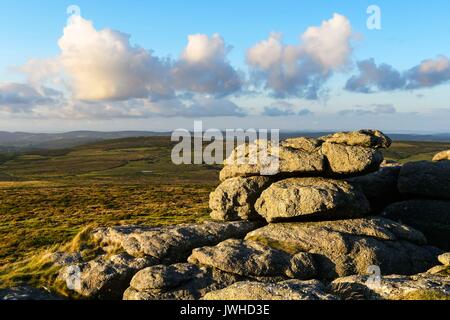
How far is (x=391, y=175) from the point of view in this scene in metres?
35.3

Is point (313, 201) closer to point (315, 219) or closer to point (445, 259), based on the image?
point (315, 219)

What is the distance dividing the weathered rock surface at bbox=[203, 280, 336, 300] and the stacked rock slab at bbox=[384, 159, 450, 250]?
642 inches

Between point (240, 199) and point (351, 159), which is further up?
point (351, 159)

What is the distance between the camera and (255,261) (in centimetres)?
2383

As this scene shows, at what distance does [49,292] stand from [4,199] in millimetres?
75906

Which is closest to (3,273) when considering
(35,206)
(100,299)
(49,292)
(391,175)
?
(49,292)

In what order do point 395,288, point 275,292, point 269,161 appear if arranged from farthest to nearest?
point 269,161, point 395,288, point 275,292

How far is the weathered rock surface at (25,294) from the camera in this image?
67.8 ft

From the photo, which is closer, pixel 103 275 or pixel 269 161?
pixel 103 275

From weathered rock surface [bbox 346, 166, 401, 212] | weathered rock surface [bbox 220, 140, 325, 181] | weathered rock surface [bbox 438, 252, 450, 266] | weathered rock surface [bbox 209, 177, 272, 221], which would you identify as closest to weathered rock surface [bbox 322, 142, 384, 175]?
weathered rock surface [bbox 220, 140, 325, 181]

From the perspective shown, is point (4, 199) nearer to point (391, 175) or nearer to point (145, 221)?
point (145, 221)

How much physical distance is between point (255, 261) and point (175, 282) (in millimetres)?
5053

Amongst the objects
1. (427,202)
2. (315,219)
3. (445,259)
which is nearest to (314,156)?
(315,219)

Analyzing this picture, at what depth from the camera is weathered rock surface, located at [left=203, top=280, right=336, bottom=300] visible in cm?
1783
